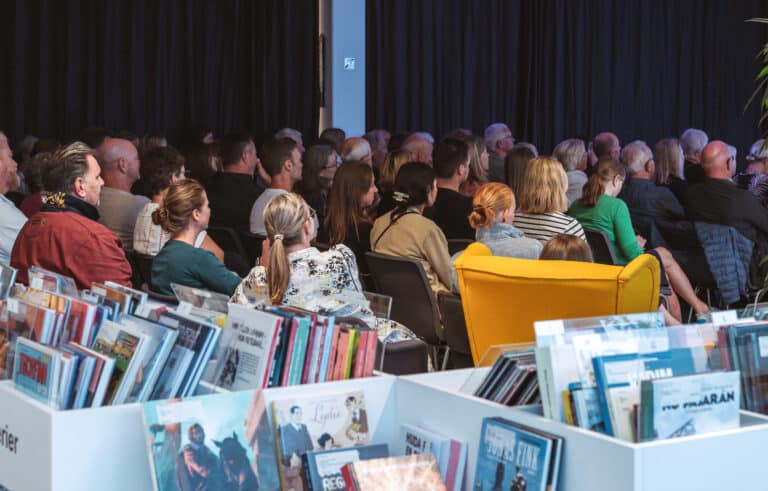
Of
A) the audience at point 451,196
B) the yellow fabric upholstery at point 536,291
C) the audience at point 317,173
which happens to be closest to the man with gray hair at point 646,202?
the audience at point 451,196

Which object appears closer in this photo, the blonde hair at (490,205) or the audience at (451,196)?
the blonde hair at (490,205)

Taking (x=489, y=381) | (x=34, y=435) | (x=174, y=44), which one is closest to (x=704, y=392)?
(x=489, y=381)

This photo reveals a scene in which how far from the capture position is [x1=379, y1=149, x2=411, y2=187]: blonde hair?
6.93 m

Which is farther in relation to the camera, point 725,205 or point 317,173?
point 317,173

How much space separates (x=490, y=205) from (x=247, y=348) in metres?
2.72

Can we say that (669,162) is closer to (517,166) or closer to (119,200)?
(517,166)

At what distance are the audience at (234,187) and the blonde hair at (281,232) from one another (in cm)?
255

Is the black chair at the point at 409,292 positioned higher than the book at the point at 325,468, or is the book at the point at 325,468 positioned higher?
the book at the point at 325,468

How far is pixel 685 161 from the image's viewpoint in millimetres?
9281

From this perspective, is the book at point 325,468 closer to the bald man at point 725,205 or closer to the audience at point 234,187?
→ the audience at point 234,187

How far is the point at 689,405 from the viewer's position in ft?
6.86

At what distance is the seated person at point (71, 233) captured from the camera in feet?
13.6

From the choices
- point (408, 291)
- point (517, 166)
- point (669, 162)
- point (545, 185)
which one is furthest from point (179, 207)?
point (669, 162)

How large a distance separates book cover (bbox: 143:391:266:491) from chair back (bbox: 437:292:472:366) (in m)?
2.37
